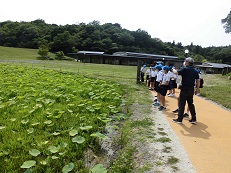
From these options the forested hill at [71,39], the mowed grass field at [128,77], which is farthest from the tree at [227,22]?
the forested hill at [71,39]

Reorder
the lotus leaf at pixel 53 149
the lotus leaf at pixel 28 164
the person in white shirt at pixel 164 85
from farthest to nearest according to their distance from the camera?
the person in white shirt at pixel 164 85 < the lotus leaf at pixel 53 149 < the lotus leaf at pixel 28 164

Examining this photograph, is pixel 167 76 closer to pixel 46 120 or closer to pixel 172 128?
pixel 172 128

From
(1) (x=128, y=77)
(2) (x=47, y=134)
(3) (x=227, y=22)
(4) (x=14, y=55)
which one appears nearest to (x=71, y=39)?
(4) (x=14, y=55)

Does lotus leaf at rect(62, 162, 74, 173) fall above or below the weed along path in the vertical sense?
above

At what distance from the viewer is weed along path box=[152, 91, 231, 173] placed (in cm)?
344

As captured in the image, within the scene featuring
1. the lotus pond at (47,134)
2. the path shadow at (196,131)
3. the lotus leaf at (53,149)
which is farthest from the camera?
the path shadow at (196,131)

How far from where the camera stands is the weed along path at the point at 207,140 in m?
3.44

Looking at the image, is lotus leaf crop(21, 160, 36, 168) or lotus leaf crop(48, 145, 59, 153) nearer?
lotus leaf crop(21, 160, 36, 168)

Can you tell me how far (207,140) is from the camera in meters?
4.44

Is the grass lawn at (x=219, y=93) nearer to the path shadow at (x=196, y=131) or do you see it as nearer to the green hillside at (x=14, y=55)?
the path shadow at (x=196, y=131)

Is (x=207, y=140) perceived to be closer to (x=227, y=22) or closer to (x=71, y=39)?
(x=227, y=22)

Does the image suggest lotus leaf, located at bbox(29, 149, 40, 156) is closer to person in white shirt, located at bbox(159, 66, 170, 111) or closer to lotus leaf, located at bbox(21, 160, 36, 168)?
lotus leaf, located at bbox(21, 160, 36, 168)

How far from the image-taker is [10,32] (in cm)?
6844

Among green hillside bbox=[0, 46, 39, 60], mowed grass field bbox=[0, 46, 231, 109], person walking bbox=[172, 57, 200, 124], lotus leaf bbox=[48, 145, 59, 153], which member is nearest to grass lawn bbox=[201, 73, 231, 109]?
mowed grass field bbox=[0, 46, 231, 109]
